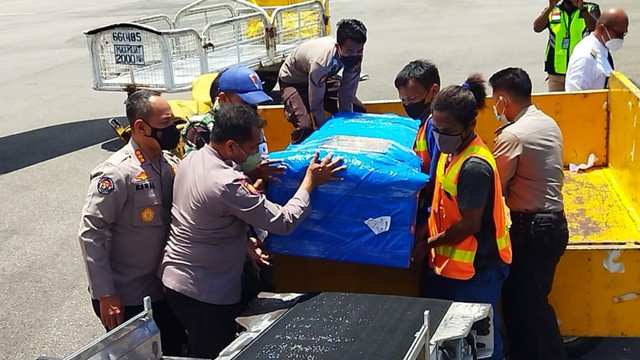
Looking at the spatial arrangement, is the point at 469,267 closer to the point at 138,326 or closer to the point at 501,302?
the point at 501,302

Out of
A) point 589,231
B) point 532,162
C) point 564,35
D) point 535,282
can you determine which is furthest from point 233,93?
point 564,35

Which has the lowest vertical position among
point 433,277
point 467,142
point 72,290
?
point 72,290

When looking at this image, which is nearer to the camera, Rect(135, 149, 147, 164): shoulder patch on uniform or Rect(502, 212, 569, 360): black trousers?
Rect(135, 149, 147, 164): shoulder patch on uniform

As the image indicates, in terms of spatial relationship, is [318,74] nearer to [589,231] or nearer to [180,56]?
[589,231]

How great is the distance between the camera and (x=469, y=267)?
11.8ft

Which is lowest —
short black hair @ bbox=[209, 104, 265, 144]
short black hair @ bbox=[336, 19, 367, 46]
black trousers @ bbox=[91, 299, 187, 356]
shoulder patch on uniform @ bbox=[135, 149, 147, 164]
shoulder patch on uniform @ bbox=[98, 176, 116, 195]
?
black trousers @ bbox=[91, 299, 187, 356]

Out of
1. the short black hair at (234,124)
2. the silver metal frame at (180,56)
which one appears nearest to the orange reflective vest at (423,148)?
the short black hair at (234,124)

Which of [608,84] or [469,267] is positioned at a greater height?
[608,84]

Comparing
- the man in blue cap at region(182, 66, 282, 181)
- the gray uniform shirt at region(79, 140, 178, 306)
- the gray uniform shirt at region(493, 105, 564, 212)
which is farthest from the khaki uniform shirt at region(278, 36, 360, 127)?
the gray uniform shirt at region(79, 140, 178, 306)

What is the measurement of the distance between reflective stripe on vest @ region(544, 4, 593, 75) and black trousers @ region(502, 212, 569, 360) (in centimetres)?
421

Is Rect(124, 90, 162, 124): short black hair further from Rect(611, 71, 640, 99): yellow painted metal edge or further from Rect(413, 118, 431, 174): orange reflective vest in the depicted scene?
Rect(611, 71, 640, 99): yellow painted metal edge

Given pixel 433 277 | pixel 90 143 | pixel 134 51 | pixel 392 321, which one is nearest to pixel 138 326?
pixel 392 321

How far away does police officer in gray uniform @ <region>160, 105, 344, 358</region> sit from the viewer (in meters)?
3.36

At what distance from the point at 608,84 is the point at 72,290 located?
4843 mm
